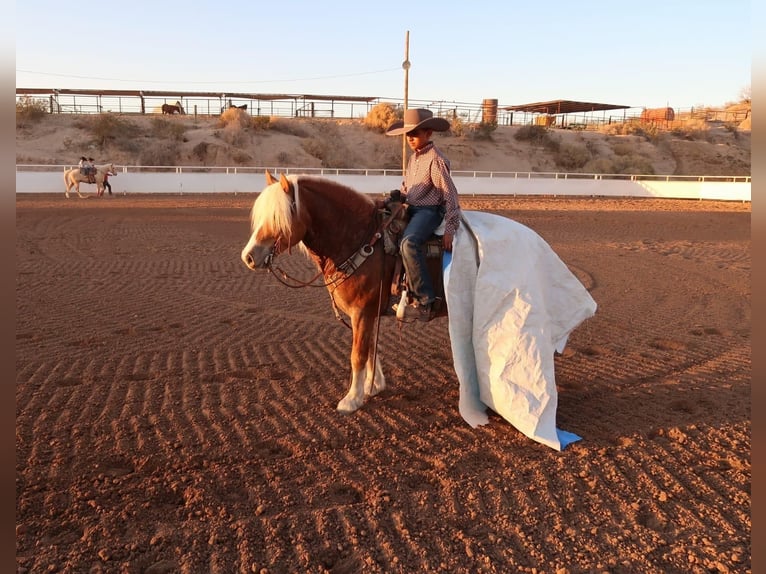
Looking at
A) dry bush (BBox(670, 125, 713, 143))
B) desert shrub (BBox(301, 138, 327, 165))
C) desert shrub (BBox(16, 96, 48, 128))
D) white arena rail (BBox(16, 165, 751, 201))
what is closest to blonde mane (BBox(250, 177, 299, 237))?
white arena rail (BBox(16, 165, 751, 201))

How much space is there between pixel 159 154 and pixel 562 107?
39.5 meters

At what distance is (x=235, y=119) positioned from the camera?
40.7 meters

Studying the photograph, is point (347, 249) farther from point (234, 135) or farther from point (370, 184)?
point (234, 135)

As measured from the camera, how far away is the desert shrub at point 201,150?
36375 millimetres

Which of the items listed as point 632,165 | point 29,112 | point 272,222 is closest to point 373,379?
point 272,222

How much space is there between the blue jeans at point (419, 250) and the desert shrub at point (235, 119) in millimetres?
39523

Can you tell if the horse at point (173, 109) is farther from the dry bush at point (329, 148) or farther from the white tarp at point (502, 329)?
the white tarp at point (502, 329)

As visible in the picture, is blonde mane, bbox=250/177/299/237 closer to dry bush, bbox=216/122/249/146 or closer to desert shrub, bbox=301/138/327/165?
desert shrub, bbox=301/138/327/165

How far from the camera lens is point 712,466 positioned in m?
3.64

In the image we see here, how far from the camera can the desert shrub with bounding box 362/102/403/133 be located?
4353 cm

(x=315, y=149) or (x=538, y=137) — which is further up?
(x=538, y=137)

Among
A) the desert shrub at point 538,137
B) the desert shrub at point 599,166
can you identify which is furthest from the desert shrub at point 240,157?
the desert shrub at point 599,166

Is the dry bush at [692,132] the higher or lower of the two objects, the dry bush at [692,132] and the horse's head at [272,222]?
the higher

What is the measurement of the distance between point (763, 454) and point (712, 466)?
2303 mm
